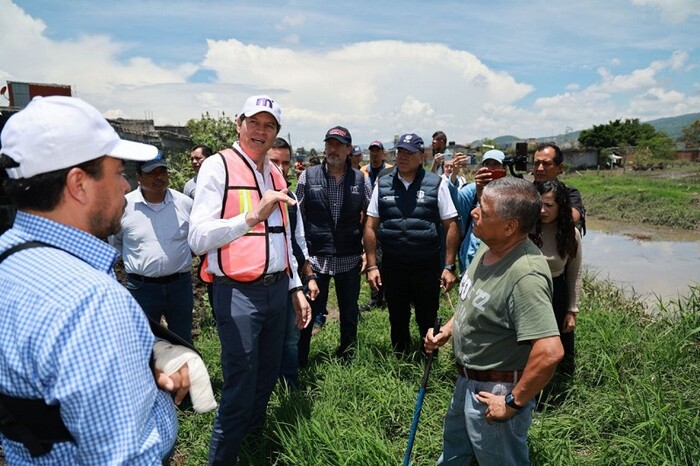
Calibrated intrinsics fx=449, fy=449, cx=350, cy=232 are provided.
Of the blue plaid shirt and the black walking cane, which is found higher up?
the blue plaid shirt

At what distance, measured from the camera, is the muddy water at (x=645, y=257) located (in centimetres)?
957

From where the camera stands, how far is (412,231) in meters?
3.66

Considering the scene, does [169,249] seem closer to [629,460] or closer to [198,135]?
[629,460]

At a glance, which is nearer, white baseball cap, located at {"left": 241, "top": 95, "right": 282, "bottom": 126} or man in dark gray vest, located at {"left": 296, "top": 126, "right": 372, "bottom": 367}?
white baseball cap, located at {"left": 241, "top": 95, "right": 282, "bottom": 126}

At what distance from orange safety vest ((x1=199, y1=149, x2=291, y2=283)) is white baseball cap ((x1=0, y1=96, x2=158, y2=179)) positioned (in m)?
1.15

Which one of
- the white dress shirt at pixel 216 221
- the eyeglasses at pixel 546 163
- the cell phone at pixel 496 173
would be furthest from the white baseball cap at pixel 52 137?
the eyeglasses at pixel 546 163

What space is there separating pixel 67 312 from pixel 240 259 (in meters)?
1.35

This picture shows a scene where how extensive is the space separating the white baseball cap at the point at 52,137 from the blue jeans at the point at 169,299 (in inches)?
97.0

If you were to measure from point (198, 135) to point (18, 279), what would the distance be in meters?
11.0

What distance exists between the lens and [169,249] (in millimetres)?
3373

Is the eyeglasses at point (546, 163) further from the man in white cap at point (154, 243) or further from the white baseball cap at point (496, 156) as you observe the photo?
the man in white cap at point (154, 243)

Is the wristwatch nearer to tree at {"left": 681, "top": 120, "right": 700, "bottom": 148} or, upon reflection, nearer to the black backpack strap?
the black backpack strap

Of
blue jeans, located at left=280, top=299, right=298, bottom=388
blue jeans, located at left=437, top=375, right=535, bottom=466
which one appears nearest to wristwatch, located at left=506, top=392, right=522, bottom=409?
blue jeans, located at left=437, top=375, right=535, bottom=466

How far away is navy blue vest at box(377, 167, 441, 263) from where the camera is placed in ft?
12.0
